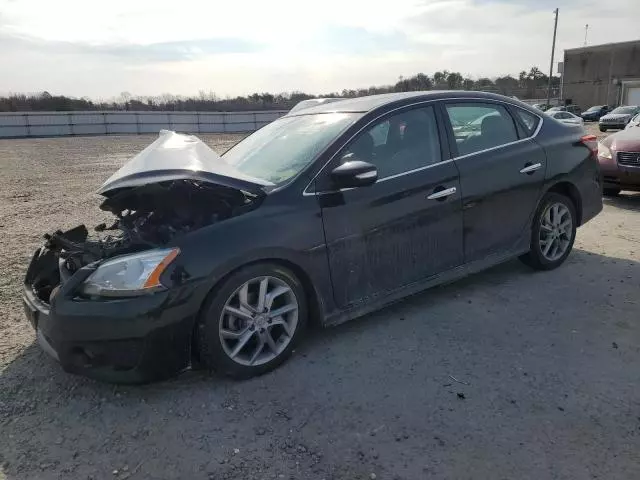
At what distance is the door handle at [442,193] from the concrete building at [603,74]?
208 feet

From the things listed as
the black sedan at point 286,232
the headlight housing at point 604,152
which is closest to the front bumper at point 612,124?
the headlight housing at point 604,152

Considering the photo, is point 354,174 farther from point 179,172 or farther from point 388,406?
point 388,406

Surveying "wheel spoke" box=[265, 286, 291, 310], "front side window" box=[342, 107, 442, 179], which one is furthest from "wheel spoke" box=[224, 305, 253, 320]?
"front side window" box=[342, 107, 442, 179]

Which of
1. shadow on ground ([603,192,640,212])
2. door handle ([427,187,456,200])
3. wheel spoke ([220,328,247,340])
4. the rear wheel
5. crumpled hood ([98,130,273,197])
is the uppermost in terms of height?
crumpled hood ([98,130,273,197])

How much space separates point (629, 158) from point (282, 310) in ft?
22.1

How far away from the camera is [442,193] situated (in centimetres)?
394

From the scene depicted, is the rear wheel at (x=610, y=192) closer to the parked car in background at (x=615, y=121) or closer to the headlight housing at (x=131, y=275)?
the headlight housing at (x=131, y=275)

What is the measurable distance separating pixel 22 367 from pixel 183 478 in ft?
5.52

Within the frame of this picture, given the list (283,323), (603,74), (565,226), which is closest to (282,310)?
(283,323)

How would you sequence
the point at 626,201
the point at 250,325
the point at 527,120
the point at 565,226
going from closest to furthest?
the point at 250,325 < the point at 527,120 < the point at 565,226 < the point at 626,201

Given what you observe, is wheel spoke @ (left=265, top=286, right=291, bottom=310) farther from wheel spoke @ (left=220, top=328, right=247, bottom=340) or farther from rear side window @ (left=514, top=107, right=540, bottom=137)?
rear side window @ (left=514, top=107, right=540, bottom=137)

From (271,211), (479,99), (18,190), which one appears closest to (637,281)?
(479,99)

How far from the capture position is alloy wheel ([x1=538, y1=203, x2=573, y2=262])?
4.81m

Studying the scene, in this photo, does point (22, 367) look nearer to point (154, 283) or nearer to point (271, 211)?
point (154, 283)
